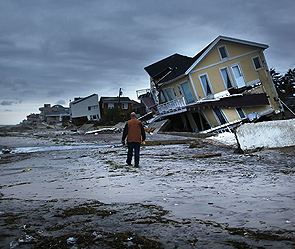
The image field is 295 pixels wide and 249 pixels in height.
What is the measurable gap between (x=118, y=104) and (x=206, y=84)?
42.8 m

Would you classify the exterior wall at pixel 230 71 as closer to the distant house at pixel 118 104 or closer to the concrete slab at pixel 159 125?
the concrete slab at pixel 159 125

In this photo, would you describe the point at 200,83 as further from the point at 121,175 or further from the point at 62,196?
the point at 62,196

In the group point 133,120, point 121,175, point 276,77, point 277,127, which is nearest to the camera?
point 121,175

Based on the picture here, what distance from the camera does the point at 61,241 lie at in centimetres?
310

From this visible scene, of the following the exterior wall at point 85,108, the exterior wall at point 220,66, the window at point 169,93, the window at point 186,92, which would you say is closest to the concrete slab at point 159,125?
the window at point 186,92

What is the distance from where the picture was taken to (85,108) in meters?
75.8

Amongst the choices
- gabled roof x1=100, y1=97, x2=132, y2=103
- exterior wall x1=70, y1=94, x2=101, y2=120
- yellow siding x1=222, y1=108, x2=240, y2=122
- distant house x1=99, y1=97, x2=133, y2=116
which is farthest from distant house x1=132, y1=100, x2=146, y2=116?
yellow siding x1=222, y1=108, x2=240, y2=122

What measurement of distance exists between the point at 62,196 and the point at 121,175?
2310 mm

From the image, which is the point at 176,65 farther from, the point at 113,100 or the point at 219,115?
the point at 113,100

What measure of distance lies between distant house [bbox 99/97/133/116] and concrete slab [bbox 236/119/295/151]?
5773 centimetres

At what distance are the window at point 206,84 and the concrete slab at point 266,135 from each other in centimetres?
1779

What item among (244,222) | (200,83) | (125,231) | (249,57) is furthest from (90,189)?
(249,57)

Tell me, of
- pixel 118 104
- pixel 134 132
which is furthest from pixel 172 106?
pixel 118 104

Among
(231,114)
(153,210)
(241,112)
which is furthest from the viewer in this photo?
(241,112)
